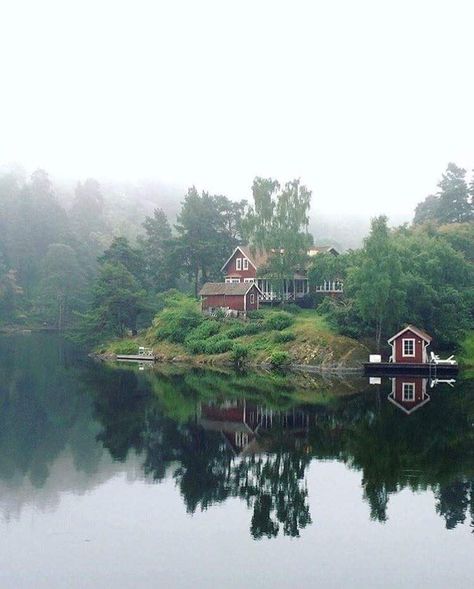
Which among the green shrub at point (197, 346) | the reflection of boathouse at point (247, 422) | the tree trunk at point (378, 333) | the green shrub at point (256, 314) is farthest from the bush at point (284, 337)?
the reflection of boathouse at point (247, 422)

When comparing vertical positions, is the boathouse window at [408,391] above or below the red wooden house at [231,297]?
below

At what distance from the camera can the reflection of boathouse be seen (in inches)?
1149

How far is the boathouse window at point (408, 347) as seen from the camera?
5259 centimetres

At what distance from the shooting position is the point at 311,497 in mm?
21844

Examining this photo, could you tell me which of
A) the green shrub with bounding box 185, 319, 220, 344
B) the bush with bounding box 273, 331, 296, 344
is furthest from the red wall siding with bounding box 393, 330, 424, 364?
the green shrub with bounding box 185, 319, 220, 344

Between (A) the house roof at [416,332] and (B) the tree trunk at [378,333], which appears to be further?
(B) the tree trunk at [378,333]

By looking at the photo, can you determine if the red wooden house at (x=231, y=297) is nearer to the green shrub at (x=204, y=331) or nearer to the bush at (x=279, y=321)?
the green shrub at (x=204, y=331)

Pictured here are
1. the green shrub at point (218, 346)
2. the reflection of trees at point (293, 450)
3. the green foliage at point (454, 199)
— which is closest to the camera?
the reflection of trees at point (293, 450)

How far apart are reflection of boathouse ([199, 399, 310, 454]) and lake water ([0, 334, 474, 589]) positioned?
106mm

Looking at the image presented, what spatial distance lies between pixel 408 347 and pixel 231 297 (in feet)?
69.1

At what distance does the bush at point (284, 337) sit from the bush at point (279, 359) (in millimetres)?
2406

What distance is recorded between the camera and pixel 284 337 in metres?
57.9

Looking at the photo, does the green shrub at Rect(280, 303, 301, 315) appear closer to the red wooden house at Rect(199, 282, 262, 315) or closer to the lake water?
the red wooden house at Rect(199, 282, 262, 315)

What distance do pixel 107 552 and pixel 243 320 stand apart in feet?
159
